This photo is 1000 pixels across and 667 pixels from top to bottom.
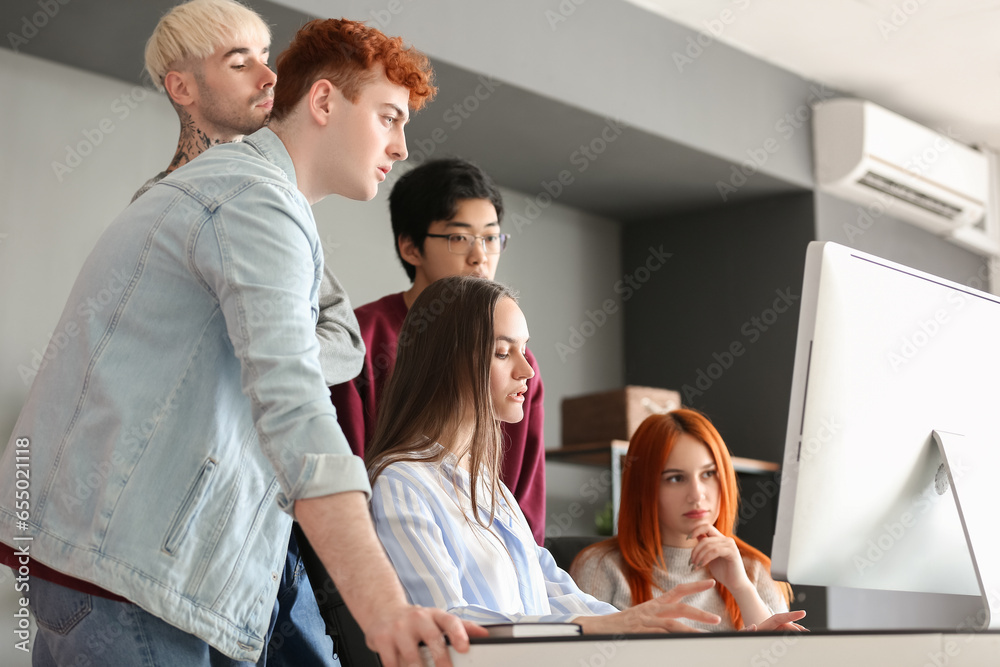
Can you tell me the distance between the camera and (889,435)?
1164 mm

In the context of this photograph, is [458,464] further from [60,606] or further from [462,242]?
[462,242]

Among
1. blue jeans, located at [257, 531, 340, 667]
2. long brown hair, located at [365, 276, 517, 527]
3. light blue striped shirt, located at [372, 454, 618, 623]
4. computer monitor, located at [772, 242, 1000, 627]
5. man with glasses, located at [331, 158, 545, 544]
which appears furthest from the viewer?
man with glasses, located at [331, 158, 545, 544]

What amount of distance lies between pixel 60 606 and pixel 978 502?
3.45ft

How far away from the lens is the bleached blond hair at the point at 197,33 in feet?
5.69

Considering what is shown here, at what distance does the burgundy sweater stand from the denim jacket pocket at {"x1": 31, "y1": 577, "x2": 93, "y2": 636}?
2.49ft

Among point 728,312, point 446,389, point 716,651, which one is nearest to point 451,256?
point 446,389

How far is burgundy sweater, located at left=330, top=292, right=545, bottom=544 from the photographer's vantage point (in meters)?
1.79

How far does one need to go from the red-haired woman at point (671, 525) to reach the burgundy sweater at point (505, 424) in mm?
285

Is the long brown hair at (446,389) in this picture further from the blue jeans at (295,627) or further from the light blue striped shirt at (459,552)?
the blue jeans at (295,627)

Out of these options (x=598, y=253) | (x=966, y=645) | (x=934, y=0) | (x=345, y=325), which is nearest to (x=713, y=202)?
(x=598, y=253)

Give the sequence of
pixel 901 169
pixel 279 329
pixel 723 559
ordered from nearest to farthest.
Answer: pixel 279 329 → pixel 723 559 → pixel 901 169

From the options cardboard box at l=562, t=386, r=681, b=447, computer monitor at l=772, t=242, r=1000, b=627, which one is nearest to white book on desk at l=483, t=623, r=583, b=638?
computer monitor at l=772, t=242, r=1000, b=627

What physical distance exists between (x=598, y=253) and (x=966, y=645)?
358 cm

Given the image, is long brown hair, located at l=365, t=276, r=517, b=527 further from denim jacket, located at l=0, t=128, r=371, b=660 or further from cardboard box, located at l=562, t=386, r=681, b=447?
cardboard box, located at l=562, t=386, r=681, b=447
